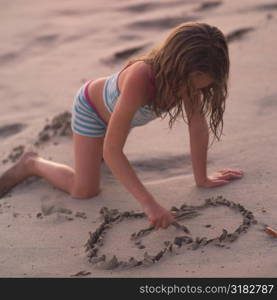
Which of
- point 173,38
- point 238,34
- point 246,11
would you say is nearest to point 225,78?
point 173,38

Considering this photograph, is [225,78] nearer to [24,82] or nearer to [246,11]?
[24,82]

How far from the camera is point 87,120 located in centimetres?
304

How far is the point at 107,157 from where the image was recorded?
250 centimetres

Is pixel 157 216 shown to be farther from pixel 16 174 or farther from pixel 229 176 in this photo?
pixel 16 174

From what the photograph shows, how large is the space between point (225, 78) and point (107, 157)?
2.00 feet

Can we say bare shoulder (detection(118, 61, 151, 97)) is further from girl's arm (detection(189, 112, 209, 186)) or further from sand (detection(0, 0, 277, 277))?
sand (detection(0, 0, 277, 277))

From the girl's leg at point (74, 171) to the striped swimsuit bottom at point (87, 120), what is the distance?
0.03 meters

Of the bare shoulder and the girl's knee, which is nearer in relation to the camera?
the bare shoulder

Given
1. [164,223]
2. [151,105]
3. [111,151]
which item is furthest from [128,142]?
[164,223]

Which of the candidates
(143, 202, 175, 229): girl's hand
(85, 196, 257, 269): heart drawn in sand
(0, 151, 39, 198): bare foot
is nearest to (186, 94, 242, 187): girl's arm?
(85, 196, 257, 269): heart drawn in sand

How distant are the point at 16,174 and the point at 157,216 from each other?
1.10 m

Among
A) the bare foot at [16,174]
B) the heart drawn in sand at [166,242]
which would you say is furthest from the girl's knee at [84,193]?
the bare foot at [16,174]

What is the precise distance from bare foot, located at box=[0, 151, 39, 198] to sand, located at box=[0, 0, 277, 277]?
0.05 m

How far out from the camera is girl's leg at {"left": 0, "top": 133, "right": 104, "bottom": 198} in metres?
3.01
